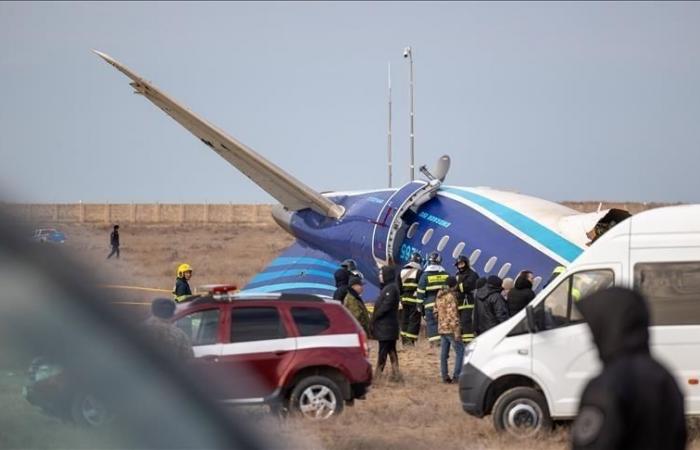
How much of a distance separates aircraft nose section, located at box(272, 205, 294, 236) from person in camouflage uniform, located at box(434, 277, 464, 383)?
36.8 feet

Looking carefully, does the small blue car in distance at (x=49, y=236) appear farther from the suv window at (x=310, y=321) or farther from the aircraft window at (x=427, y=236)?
the aircraft window at (x=427, y=236)

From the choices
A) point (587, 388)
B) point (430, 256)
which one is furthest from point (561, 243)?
point (587, 388)

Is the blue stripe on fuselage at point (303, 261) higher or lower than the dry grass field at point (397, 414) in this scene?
higher

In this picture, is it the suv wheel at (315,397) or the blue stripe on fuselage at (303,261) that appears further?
the blue stripe on fuselage at (303,261)

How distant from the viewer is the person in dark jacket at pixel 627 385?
4207 millimetres

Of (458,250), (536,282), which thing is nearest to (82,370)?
(536,282)

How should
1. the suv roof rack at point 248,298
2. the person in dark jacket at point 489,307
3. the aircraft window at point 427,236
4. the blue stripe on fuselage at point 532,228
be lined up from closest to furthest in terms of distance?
the suv roof rack at point 248,298 → the person in dark jacket at point 489,307 → the blue stripe on fuselage at point 532,228 → the aircraft window at point 427,236

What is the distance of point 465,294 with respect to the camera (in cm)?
1875

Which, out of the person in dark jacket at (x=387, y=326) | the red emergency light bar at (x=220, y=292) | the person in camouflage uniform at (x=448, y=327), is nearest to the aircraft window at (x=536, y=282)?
the person in camouflage uniform at (x=448, y=327)

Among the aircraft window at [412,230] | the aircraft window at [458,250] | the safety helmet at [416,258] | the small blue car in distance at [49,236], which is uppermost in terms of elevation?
the aircraft window at [412,230]

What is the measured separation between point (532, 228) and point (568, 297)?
858cm

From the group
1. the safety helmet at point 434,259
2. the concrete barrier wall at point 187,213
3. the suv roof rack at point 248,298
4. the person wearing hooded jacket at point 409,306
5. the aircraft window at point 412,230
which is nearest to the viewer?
the suv roof rack at point 248,298

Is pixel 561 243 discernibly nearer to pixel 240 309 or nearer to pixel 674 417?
pixel 240 309

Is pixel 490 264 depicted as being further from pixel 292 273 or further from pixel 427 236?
pixel 292 273
